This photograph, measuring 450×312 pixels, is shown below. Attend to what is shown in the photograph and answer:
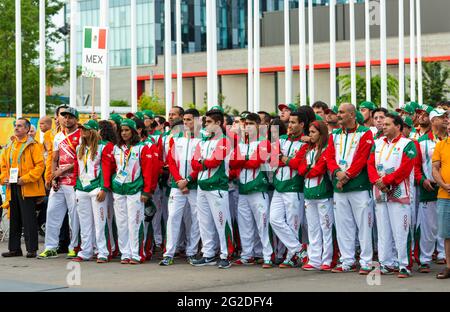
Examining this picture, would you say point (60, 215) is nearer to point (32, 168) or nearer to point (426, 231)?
point (32, 168)

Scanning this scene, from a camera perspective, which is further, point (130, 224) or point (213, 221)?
point (130, 224)

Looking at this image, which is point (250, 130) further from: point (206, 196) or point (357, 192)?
point (357, 192)

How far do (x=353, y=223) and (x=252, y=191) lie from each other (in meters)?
1.71

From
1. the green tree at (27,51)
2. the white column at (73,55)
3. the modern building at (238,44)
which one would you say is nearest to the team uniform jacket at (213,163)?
the white column at (73,55)

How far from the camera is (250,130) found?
1488 cm

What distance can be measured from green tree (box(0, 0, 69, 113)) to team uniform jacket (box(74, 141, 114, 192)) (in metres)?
32.5

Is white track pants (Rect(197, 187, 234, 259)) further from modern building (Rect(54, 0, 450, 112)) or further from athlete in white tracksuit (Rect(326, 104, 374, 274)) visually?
modern building (Rect(54, 0, 450, 112))

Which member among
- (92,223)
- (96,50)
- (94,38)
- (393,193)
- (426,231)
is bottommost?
(426,231)

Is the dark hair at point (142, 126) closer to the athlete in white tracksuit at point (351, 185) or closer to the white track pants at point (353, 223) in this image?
the athlete in white tracksuit at point (351, 185)

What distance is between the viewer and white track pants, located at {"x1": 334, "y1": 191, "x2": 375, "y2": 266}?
13.6 metres

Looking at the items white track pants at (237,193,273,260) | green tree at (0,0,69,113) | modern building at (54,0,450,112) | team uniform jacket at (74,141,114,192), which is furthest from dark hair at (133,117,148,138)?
modern building at (54,0,450,112)

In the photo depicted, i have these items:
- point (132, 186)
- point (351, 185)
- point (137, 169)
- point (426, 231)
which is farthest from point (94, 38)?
point (426, 231)

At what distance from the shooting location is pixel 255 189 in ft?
48.3

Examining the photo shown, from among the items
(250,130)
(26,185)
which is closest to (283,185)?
(250,130)
